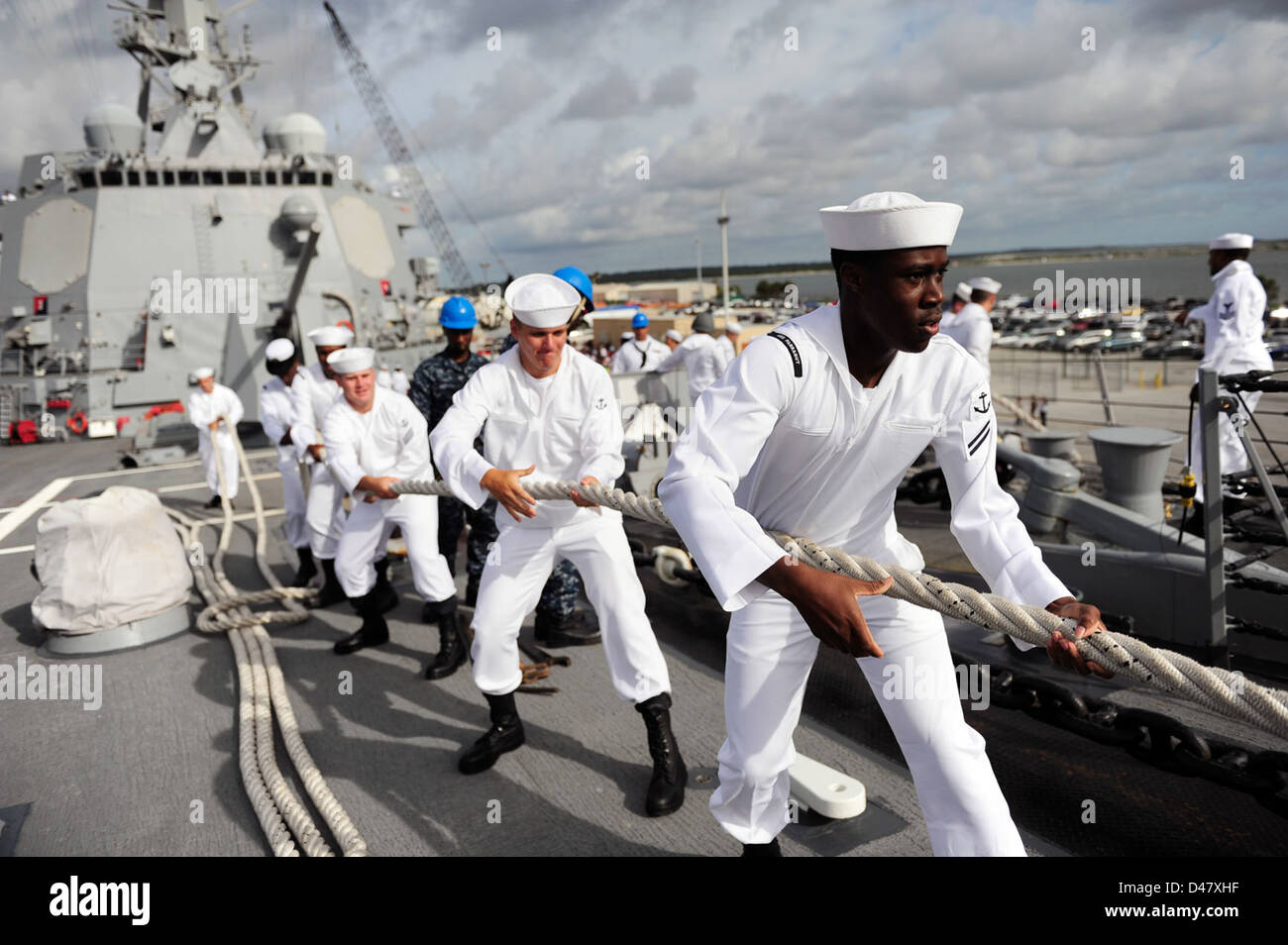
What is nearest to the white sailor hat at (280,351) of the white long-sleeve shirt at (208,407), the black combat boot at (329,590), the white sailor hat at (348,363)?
the black combat boot at (329,590)

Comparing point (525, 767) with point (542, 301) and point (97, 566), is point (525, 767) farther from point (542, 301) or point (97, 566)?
point (97, 566)

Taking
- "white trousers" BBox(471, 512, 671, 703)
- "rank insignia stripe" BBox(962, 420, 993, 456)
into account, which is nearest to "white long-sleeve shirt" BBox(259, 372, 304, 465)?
"white trousers" BBox(471, 512, 671, 703)

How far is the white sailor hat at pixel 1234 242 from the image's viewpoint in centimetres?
634

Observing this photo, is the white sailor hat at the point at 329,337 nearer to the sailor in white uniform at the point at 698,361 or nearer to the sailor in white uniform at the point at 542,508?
the sailor in white uniform at the point at 542,508

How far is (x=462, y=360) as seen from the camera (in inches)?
195

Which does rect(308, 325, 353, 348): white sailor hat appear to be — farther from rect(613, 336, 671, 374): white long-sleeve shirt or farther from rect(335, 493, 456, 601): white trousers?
rect(613, 336, 671, 374): white long-sleeve shirt

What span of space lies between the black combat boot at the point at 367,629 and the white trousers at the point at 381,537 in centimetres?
7

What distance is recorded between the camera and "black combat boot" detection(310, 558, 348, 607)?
5.23 meters

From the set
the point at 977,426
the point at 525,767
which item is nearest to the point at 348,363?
the point at 525,767

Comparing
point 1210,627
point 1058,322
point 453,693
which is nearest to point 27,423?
point 453,693

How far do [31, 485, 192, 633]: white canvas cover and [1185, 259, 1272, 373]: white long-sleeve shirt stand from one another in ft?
24.4

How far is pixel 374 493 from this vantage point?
4.11m
